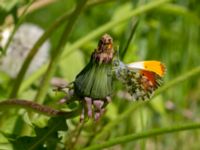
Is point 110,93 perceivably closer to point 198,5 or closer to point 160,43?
point 160,43

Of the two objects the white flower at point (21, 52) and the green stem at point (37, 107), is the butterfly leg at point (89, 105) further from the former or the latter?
the white flower at point (21, 52)

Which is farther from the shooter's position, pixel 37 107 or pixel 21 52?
pixel 21 52

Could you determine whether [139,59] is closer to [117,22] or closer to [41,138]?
[117,22]

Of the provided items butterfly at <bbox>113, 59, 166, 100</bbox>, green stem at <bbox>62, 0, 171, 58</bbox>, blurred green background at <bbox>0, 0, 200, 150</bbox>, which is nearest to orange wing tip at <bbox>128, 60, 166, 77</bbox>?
butterfly at <bbox>113, 59, 166, 100</bbox>

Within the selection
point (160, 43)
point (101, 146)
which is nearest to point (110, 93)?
point (101, 146)

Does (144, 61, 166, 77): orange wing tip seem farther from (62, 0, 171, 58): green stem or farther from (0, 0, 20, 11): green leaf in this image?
(62, 0, 171, 58): green stem

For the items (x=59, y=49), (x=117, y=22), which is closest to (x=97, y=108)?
(x=59, y=49)

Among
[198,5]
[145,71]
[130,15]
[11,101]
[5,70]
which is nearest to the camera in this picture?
[145,71]

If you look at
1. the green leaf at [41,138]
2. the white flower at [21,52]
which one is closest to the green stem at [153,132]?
the green leaf at [41,138]
